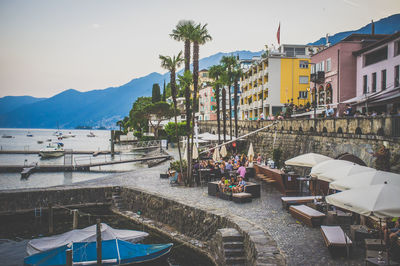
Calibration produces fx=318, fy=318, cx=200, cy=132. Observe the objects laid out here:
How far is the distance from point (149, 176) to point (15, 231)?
969 cm

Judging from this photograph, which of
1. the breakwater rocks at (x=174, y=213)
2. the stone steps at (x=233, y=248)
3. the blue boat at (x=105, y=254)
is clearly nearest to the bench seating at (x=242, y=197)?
the breakwater rocks at (x=174, y=213)

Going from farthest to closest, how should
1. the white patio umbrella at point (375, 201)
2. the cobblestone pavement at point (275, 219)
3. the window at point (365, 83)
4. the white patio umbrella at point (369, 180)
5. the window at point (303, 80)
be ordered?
the window at point (303, 80) → the window at point (365, 83) → the cobblestone pavement at point (275, 219) → the white patio umbrella at point (369, 180) → the white patio umbrella at point (375, 201)

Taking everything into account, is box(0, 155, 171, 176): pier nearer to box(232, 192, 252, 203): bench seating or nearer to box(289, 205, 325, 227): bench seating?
box(232, 192, 252, 203): bench seating

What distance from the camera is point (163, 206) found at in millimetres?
16594

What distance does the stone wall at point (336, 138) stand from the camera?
44.6ft

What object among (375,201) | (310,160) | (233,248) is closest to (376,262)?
(375,201)

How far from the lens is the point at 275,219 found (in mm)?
11883

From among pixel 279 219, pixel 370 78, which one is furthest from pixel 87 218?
pixel 370 78

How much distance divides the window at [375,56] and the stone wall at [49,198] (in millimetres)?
24341

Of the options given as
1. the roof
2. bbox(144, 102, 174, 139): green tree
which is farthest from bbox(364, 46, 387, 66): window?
bbox(144, 102, 174, 139): green tree

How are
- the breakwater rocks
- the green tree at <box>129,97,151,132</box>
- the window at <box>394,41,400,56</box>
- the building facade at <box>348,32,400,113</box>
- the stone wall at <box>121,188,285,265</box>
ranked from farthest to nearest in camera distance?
the green tree at <box>129,97,151,132</box> → the window at <box>394,41,400,56</box> → the building facade at <box>348,32,400,113</box> → the breakwater rocks → the stone wall at <box>121,188,285,265</box>

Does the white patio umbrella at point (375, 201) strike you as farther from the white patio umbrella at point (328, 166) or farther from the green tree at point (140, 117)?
the green tree at point (140, 117)

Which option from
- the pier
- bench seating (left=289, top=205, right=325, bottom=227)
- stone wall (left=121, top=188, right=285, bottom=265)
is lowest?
the pier

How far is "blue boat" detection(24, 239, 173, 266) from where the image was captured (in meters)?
11.6
